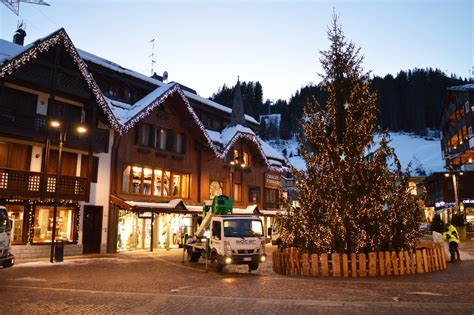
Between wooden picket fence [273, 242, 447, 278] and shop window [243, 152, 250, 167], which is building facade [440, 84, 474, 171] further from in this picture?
wooden picket fence [273, 242, 447, 278]

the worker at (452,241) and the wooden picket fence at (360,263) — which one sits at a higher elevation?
the worker at (452,241)

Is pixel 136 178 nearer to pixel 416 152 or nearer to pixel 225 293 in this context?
pixel 225 293

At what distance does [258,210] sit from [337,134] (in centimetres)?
2363

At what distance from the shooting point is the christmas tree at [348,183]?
16266 mm

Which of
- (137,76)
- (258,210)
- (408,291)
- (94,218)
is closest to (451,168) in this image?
(258,210)

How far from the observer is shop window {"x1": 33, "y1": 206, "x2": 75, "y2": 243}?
959 inches

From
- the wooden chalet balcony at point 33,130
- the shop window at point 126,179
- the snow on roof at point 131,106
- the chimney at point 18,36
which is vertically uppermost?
the chimney at point 18,36

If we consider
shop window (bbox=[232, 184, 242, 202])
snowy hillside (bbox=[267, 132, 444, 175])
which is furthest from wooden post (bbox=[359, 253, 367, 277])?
snowy hillside (bbox=[267, 132, 444, 175])

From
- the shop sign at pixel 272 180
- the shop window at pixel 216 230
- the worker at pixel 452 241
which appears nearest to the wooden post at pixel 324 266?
the shop window at pixel 216 230

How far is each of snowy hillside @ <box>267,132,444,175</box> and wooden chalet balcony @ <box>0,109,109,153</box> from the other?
88976mm

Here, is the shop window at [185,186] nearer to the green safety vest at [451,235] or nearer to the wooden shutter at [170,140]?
the wooden shutter at [170,140]

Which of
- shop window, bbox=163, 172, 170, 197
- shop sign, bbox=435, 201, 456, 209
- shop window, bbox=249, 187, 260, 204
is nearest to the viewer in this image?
shop window, bbox=163, 172, 170, 197

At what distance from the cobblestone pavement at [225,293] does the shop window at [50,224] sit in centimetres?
678

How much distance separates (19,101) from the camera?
2386 cm
